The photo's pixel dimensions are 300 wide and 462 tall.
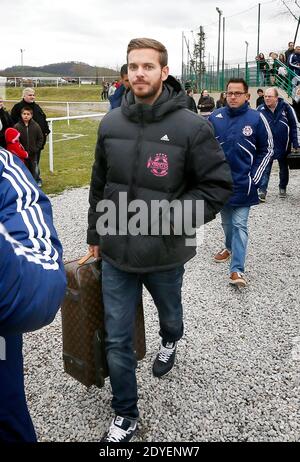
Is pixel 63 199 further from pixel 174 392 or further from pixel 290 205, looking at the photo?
pixel 174 392

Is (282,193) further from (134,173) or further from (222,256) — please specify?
(134,173)

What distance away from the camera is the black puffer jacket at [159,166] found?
7.35 feet

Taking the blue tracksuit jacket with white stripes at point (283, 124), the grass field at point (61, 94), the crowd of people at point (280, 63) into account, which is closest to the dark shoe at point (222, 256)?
the blue tracksuit jacket with white stripes at point (283, 124)

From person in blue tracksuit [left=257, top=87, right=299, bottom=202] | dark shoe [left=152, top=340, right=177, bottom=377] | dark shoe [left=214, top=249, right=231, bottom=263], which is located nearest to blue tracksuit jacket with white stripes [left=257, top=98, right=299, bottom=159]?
person in blue tracksuit [left=257, top=87, right=299, bottom=202]

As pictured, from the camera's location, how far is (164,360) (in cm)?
297

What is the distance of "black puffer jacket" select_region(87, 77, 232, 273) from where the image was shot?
224 cm

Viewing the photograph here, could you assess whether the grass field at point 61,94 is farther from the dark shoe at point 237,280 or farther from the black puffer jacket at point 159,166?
the black puffer jacket at point 159,166

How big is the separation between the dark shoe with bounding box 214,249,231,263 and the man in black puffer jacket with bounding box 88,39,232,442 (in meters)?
2.78

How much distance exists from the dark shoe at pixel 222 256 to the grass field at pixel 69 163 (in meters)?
4.60

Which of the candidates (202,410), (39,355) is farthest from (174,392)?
(39,355)

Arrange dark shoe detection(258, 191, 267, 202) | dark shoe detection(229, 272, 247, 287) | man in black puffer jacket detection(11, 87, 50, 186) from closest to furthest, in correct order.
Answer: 1. dark shoe detection(229, 272, 247, 287)
2. dark shoe detection(258, 191, 267, 202)
3. man in black puffer jacket detection(11, 87, 50, 186)

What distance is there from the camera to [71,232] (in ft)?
20.5

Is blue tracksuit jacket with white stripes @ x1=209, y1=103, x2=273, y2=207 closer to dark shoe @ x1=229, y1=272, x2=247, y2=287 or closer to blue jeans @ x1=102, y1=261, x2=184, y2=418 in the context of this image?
dark shoe @ x1=229, y1=272, x2=247, y2=287

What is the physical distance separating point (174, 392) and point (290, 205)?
5674 mm
